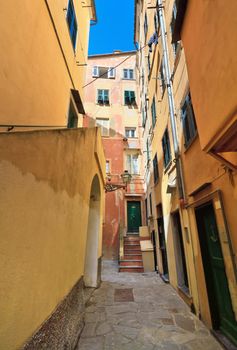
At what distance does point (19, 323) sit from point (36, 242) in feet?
2.16

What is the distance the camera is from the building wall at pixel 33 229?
149 centimetres

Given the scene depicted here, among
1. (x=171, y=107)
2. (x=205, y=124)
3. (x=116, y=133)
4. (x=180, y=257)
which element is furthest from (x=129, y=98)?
(x=205, y=124)

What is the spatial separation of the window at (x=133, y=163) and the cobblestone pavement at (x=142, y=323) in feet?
32.1

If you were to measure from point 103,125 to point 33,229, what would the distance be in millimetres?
15288

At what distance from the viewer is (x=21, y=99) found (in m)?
2.63

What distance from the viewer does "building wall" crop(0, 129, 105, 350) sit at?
1485mm

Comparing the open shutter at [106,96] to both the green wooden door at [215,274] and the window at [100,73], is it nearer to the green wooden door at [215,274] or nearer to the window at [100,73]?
the window at [100,73]

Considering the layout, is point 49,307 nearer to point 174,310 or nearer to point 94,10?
point 174,310

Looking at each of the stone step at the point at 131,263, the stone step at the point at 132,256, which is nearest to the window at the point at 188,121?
the stone step at the point at 131,263

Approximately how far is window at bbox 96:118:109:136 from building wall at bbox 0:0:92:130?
10.8 metres

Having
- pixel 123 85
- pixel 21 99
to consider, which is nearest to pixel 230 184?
pixel 21 99

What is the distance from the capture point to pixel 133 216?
14.7 metres

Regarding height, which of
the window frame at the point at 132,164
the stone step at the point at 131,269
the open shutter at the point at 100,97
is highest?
the open shutter at the point at 100,97

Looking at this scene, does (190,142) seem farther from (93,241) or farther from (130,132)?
(130,132)
